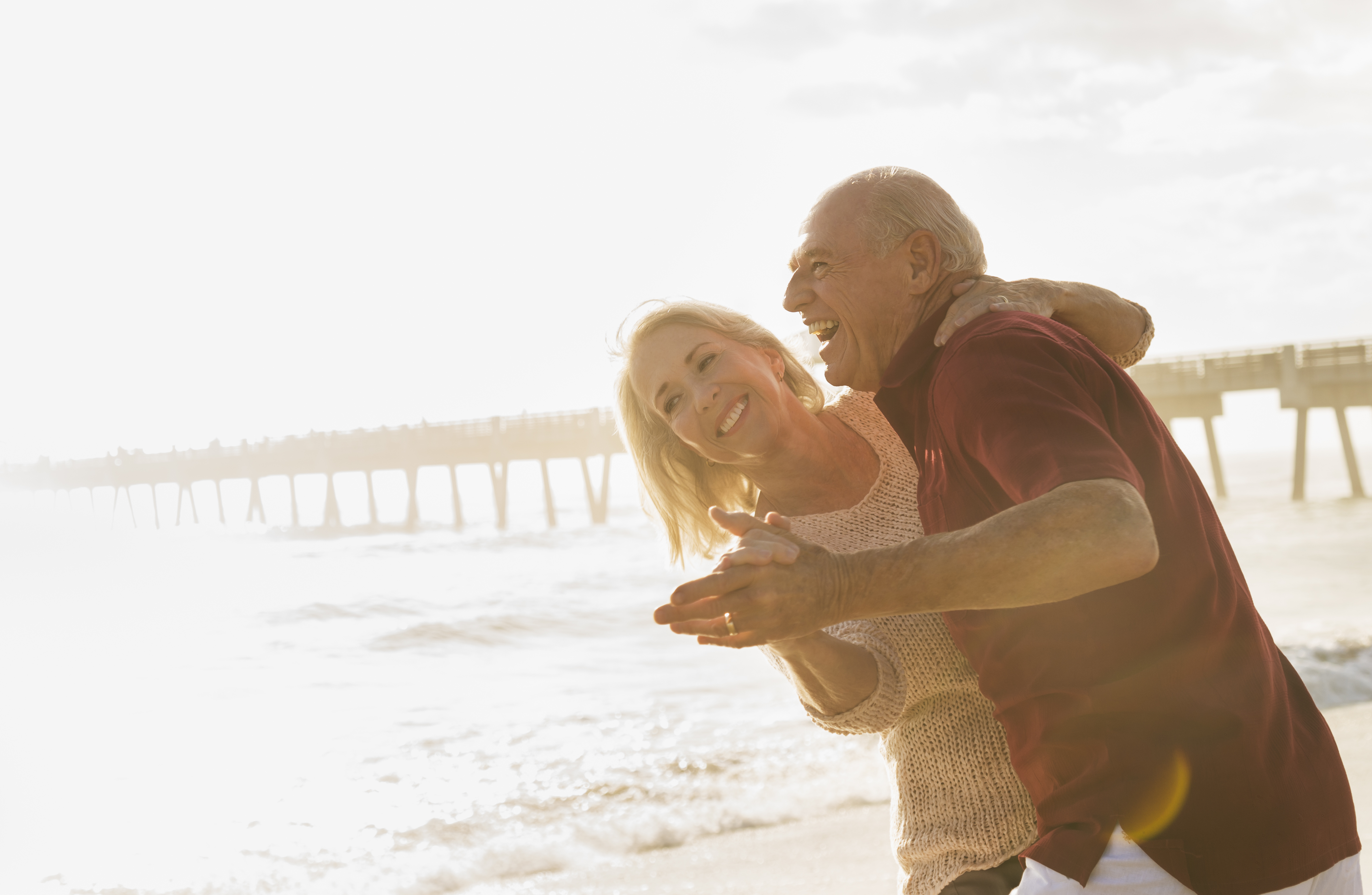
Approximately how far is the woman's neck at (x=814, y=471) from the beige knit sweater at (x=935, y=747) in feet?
0.71

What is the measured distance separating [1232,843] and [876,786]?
4.53 meters

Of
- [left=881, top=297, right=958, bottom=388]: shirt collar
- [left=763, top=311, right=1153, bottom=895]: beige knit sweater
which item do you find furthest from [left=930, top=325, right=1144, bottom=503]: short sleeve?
[left=763, top=311, right=1153, bottom=895]: beige knit sweater

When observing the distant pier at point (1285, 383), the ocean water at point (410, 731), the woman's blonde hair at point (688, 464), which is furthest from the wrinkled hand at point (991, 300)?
the distant pier at point (1285, 383)

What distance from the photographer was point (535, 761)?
22.9 ft

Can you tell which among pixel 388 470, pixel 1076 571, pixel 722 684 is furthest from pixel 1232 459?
pixel 1076 571

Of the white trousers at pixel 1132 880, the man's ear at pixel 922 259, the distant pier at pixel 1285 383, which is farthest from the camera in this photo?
the distant pier at pixel 1285 383

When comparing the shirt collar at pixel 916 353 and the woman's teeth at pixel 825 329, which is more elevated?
the woman's teeth at pixel 825 329

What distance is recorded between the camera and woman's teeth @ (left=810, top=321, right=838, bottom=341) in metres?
1.91

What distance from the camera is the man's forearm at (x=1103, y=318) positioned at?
2084 mm

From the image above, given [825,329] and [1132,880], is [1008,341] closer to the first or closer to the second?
[825,329]

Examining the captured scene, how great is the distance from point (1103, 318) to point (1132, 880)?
1135 mm

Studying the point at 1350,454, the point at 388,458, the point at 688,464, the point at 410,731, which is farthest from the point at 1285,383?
the point at 388,458

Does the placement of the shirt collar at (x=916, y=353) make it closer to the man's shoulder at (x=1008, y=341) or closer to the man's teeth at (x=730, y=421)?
the man's shoulder at (x=1008, y=341)

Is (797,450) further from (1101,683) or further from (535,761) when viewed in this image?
(535,761)
